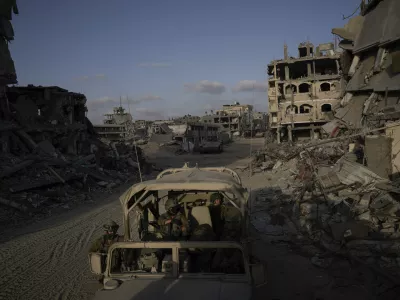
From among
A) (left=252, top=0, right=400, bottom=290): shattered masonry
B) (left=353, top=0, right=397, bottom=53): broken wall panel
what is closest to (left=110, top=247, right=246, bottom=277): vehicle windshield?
(left=252, top=0, right=400, bottom=290): shattered masonry

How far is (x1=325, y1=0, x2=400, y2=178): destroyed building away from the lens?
1060cm

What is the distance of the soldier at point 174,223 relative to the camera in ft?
17.0

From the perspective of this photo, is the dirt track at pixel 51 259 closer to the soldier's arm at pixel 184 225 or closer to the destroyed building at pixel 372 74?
the soldier's arm at pixel 184 225

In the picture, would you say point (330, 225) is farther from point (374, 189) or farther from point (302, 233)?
point (374, 189)

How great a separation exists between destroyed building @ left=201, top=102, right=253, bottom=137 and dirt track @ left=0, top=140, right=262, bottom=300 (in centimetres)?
5666

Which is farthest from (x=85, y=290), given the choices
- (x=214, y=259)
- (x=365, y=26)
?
(x=365, y=26)

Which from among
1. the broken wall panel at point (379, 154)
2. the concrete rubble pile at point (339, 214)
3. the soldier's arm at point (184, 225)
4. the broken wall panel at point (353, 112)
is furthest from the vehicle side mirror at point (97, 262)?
the broken wall panel at point (353, 112)

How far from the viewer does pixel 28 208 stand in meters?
11.9

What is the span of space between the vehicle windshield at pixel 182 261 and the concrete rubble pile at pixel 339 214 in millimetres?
2954

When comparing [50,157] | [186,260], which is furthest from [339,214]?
[50,157]

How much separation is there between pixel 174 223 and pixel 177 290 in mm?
1618

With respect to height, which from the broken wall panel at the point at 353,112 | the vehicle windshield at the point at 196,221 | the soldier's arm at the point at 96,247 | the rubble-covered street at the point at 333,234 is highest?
the broken wall panel at the point at 353,112

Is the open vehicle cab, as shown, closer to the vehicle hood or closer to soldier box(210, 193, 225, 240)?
the vehicle hood

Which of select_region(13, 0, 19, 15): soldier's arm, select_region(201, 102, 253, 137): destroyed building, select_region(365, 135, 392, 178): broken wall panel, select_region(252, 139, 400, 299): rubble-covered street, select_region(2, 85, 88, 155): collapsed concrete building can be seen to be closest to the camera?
select_region(252, 139, 400, 299): rubble-covered street
